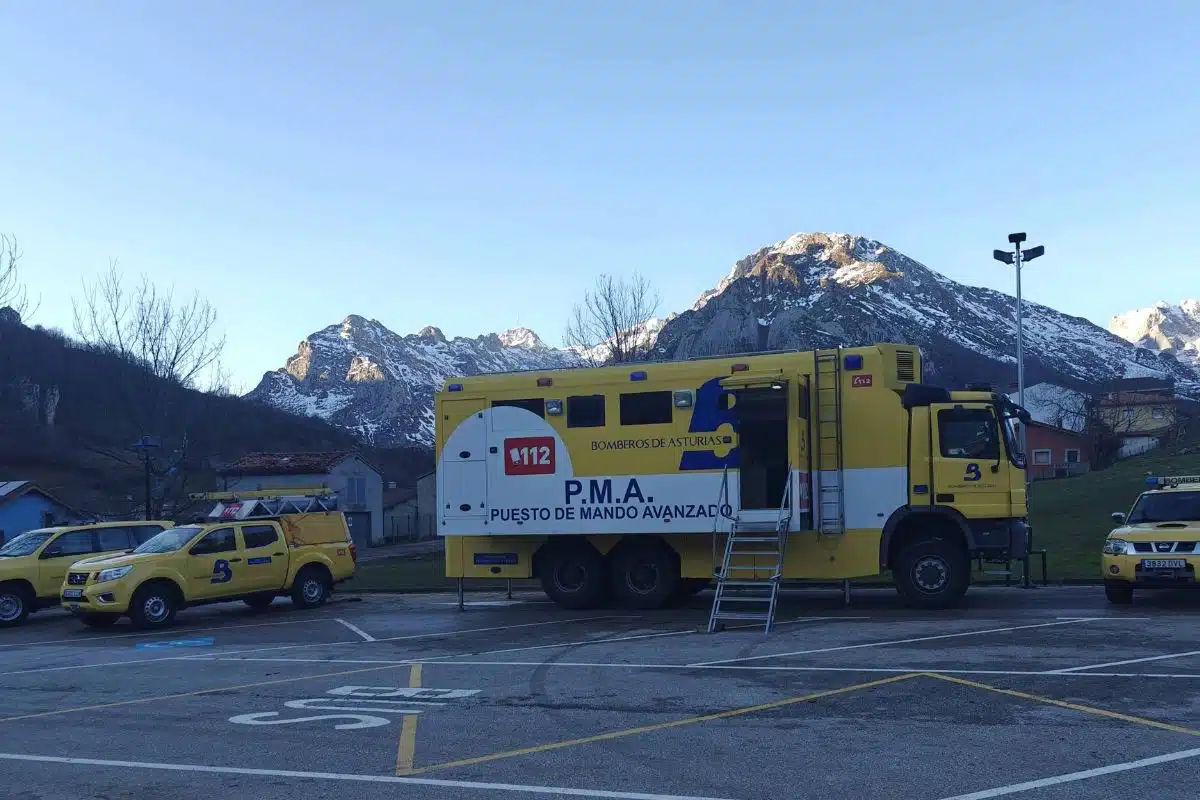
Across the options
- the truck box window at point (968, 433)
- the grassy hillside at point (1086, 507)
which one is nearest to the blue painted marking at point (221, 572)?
the truck box window at point (968, 433)

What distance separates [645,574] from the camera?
16.6 m

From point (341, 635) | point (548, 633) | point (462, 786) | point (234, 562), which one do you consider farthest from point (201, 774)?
point (234, 562)

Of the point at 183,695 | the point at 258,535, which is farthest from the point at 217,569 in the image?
the point at 183,695

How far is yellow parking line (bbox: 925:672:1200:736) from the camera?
7562mm

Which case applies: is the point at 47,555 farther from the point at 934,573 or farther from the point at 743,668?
the point at 934,573

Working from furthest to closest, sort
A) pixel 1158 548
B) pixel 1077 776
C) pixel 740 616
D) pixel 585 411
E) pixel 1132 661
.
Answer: pixel 585 411, pixel 1158 548, pixel 740 616, pixel 1132 661, pixel 1077 776

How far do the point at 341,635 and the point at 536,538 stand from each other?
138 inches

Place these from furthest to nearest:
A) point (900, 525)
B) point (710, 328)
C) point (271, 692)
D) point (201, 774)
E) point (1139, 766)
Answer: point (710, 328)
point (900, 525)
point (271, 692)
point (201, 774)
point (1139, 766)

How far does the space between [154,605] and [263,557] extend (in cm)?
218

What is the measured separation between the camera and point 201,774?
7.36 meters

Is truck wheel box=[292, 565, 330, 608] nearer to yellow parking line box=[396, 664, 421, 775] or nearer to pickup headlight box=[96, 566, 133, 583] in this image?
pickup headlight box=[96, 566, 133, 583]

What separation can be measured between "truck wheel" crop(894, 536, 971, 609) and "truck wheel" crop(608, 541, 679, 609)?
3557 millimetres

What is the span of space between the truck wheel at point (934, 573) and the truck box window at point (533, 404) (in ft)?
19.8

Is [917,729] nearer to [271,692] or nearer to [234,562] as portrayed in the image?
[271,692]
